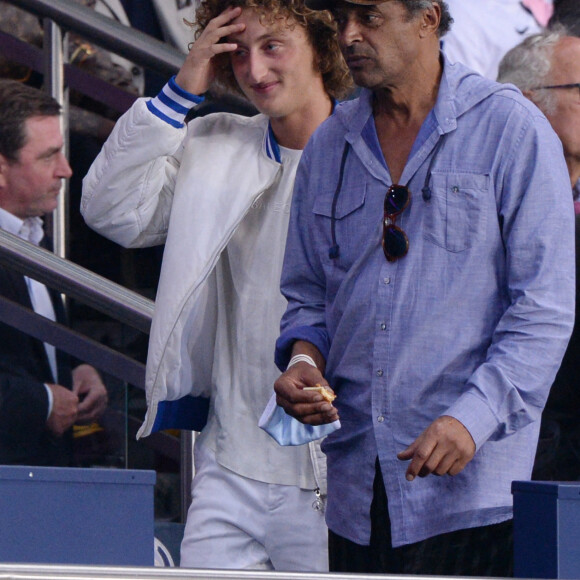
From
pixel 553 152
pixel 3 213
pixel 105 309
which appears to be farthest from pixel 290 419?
pixel 3 213

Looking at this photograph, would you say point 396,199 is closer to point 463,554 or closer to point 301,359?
point 301,359

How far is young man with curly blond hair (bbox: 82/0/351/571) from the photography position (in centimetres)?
209

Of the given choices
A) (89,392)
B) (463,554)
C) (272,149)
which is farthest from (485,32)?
(463,554)

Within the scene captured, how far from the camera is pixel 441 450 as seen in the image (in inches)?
61.4

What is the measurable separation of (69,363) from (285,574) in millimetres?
1819

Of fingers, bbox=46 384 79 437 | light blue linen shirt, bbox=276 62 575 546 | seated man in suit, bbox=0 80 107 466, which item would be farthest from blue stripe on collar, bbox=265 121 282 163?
fingers, bbox=46 384 79 437

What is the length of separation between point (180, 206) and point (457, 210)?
2.02 feet

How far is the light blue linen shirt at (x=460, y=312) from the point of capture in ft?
5.41

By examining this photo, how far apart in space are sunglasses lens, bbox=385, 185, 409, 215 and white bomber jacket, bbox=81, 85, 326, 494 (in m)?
0.42

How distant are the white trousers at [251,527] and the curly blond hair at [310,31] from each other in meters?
0.73

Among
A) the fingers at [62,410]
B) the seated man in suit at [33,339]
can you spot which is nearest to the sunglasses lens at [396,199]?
the seated man in suit at [33,339]

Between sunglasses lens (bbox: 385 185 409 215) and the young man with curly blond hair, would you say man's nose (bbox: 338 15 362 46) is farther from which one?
the young man with curly blond hair

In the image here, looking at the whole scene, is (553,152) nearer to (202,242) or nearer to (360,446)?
(360,446)

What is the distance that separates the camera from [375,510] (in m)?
1.73
